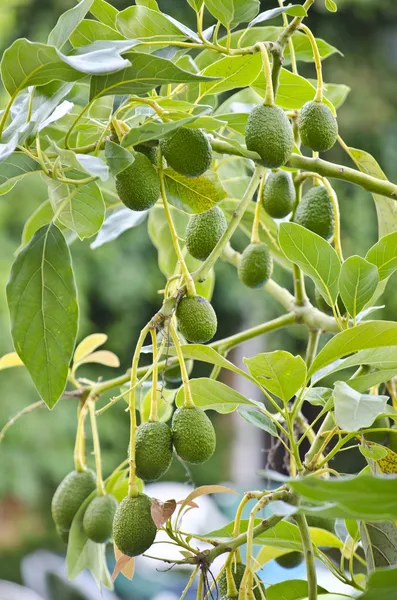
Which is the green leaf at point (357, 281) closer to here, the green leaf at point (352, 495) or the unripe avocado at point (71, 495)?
the green leaf at point (352, 495)

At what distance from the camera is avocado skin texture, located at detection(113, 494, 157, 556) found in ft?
1.56

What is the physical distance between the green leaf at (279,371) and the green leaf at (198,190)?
115 mm

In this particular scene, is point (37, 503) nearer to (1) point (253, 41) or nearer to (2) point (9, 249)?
(2) point (9, 249)

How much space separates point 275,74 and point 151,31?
0.28 ft

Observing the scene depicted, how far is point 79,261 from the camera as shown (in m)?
4.00

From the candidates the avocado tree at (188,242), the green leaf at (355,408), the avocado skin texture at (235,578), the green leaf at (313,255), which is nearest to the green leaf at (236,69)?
the avocado tree at (188,242)

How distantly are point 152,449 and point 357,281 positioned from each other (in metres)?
0.17

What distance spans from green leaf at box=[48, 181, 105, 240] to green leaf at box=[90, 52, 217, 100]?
8 centimetres

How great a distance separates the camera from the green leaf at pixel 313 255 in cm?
50

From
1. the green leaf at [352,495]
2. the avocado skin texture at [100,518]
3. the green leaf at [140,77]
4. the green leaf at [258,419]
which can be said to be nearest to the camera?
the green leaf at [352,495]

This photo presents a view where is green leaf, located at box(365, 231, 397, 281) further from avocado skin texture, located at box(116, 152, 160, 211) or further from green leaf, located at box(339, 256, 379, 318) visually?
avocado skin texture, located at box(116, 152, 160, 211)

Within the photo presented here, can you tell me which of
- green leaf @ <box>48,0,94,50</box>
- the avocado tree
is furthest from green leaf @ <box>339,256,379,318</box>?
green leaf @ <box>48,0,94,50</box>

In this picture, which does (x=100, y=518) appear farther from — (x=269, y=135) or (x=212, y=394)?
(x=269, y=135)

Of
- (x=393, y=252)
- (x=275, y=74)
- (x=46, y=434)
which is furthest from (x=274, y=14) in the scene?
(x=46, y=434)
